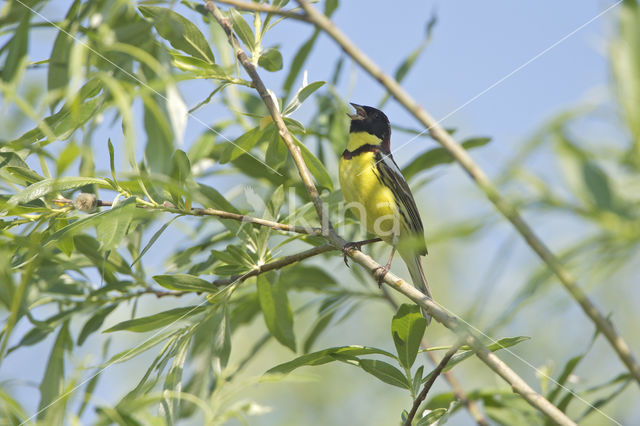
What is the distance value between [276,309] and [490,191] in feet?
4.13

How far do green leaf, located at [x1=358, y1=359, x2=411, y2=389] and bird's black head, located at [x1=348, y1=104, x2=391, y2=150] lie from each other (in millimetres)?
2250

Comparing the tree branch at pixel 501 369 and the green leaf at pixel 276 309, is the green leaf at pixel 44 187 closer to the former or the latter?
the green leaf at pixel 276 309

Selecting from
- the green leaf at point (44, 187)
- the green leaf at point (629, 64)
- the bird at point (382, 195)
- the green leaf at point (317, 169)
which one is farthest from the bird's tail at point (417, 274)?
the green leaf at point (629, 64)

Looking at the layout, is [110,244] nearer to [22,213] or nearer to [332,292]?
[22,213]

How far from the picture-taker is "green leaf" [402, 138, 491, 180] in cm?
210

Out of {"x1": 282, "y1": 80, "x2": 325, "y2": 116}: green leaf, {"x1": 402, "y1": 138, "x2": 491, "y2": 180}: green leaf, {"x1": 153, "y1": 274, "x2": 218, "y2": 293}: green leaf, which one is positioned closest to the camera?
{"x1": 153, "y1": 274, "x2": 218, "y2": 293}: green leaf

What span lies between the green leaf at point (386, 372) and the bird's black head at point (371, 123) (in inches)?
88.6

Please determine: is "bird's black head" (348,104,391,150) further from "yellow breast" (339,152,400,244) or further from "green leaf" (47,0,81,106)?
"green leaf" (47,0,81,106)

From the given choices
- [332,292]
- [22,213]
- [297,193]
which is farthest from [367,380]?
[22,213]

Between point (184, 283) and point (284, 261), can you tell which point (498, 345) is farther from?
point (184, 283)

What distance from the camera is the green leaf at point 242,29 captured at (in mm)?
1612

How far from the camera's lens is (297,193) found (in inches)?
87.5

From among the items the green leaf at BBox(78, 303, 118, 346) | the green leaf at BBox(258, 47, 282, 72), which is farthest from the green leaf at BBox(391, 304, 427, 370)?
the green leaf at BBox(78, 303, 118, 346)

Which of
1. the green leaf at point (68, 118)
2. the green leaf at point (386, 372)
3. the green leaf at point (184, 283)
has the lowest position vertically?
the green leaf at point (386, 372)
